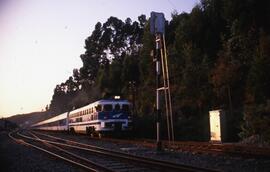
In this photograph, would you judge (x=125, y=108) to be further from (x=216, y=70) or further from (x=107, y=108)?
(x=216, y=70)

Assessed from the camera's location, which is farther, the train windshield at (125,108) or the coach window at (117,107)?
the train windshield at (125,108)

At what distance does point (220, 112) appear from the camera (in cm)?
2372

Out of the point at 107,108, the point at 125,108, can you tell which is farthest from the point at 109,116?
the point at 125,108

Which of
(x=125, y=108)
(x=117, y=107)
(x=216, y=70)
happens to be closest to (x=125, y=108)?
(x=125, y=108)

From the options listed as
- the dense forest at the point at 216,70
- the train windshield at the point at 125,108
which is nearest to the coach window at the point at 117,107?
the train windshield at the point at 125,108

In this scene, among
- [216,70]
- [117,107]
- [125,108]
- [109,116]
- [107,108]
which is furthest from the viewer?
[216,70]

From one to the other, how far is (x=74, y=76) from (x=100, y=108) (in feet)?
235

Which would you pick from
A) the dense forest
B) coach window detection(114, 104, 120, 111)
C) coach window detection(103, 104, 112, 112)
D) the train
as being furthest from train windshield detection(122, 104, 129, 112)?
the dense forest

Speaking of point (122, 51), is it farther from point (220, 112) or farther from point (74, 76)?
point (220, 112)

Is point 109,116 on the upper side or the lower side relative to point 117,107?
lower

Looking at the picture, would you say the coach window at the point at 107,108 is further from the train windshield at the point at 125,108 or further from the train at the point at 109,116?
the train windshield at the point at 125,108

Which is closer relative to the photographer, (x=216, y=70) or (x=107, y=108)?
(x=107, y=108)

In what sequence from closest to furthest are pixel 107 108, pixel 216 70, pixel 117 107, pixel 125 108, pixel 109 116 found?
pixel 109 116 < pixel 107 108 < pixel 117 107 < pixel 125 108 < pixel 216 70

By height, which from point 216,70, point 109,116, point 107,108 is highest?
point 216,70
